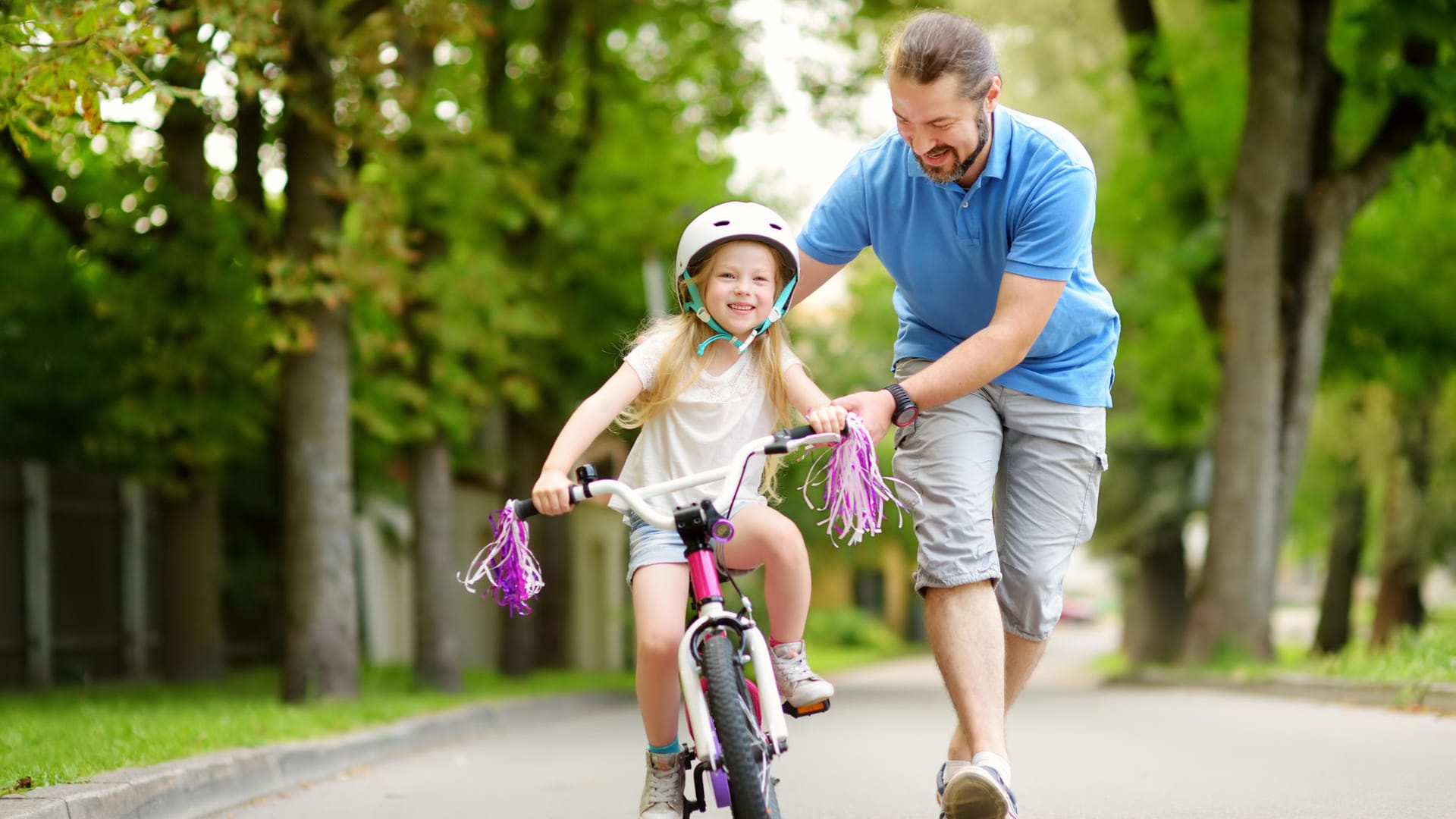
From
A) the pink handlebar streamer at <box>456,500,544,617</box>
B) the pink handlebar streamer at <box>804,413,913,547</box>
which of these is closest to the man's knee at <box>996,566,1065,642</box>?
the pink handlebar streamer at <box>804,413,913,547</box>

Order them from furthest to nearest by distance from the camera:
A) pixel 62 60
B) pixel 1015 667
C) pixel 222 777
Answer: pixel 222 777 → pixel 62 60 → pixel 1015 667

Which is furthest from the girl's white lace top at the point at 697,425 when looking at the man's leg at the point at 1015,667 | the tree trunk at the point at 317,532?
the tree trunk at the point at 317,532

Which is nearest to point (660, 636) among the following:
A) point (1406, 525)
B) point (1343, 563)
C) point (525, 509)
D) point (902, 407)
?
point (525, 509)

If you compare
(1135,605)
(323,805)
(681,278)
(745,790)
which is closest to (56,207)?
(323,805)

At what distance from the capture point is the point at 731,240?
4719mm

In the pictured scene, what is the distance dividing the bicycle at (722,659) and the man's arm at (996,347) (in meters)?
0.41

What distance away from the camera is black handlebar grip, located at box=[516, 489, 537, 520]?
4.36 metres

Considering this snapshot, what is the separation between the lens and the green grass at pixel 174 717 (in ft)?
22.3

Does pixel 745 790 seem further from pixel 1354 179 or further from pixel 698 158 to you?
pixel 698 158

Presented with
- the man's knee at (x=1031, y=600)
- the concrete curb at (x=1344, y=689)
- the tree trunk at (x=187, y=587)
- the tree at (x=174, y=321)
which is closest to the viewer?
the man's knee at (x=1031, y=600)

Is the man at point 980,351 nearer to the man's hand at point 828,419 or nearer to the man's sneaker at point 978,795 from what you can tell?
the man's sneaker at point 978,795

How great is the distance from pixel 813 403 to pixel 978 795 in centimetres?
111

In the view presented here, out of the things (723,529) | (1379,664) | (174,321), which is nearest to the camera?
(723,529)

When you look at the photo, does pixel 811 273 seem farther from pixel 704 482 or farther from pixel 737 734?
pixel 737 734
